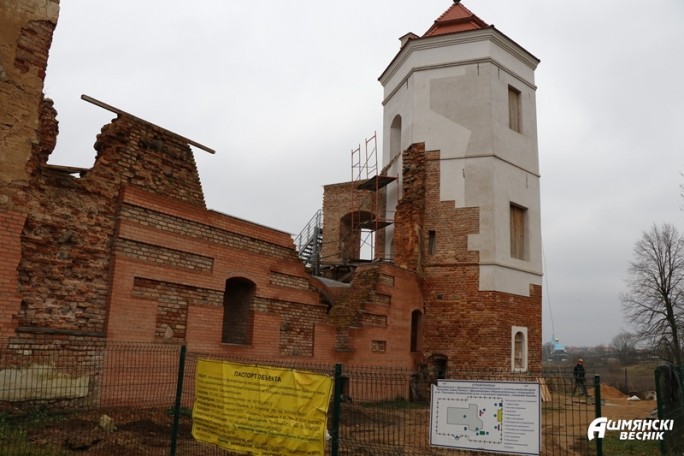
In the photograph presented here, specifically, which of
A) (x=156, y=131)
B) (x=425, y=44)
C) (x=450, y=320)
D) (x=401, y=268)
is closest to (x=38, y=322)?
(x=156, y=131)

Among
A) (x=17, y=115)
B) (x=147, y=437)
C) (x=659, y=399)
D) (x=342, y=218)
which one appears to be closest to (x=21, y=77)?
(x=17, y=115)

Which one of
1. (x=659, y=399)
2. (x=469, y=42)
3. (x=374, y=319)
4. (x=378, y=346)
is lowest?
(x=659, y=399)

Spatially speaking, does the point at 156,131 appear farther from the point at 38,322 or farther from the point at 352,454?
the point at 352,454

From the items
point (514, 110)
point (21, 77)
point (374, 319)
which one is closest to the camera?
point (21, 77)

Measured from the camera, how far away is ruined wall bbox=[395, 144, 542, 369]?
728 inches

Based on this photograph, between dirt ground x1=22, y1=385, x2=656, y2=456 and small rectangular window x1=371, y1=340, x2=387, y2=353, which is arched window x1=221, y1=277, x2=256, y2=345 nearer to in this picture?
dirt ground x1=22, y1=385, x2=656, y2=456

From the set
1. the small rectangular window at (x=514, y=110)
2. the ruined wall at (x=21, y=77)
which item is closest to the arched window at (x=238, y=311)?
the ruined wall at (x=21, y=77)

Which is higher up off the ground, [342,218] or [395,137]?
[395,137]

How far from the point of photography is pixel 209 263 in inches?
500

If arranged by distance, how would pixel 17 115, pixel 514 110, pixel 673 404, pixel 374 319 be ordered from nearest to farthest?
pixel 673 404 < pixel 17 115 < pixel 374 319 < pixel 514 110

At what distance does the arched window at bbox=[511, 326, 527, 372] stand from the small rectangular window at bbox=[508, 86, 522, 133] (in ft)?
23.9

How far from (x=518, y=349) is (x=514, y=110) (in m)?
8.69

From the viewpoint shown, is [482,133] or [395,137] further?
[395,137]

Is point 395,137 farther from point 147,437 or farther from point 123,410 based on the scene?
point 147,437
